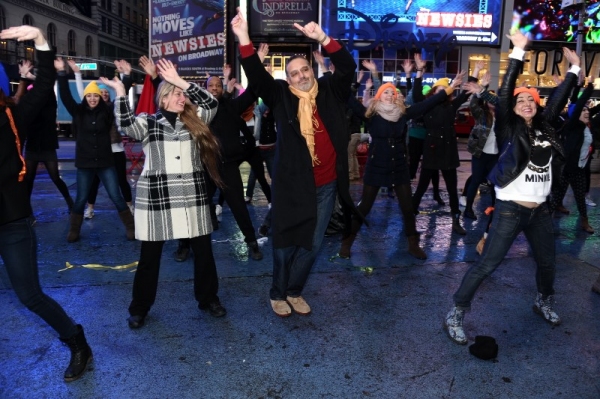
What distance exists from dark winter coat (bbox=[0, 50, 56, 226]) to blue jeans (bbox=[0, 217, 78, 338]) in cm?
10

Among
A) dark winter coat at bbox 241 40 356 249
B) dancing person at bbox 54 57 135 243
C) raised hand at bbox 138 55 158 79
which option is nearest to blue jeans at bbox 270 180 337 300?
dark winter coat at bbox 241 40 356 249

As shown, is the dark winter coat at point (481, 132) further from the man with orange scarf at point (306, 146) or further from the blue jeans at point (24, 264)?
the blue jeans at point (24, 264)

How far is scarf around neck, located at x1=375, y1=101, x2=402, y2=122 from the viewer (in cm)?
561

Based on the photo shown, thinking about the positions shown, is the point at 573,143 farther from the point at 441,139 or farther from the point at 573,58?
the point at 573,58

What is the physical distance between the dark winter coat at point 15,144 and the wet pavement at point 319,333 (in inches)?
45.0

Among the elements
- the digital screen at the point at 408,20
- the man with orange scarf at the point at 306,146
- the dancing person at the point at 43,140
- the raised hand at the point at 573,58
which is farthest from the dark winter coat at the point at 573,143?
the digital screen at the point at 408,20

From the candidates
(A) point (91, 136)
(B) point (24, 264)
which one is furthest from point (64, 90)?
(B) point (24, 264)

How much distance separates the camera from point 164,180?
380 centimetres

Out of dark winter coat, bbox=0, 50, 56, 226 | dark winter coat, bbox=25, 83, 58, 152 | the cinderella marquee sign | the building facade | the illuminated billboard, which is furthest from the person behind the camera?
the building facade

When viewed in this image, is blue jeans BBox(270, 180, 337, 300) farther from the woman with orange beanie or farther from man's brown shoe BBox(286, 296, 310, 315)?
the woman with orange beanie

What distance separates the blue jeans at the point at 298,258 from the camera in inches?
162

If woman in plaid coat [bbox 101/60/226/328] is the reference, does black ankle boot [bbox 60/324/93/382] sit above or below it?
below

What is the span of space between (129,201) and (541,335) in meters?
5.84

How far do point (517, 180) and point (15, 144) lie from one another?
3.38m
